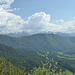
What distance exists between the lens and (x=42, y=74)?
12805mm

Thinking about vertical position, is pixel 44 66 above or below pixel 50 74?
above

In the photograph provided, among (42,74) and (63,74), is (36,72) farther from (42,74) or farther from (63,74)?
(63,74)

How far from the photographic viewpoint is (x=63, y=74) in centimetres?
1230

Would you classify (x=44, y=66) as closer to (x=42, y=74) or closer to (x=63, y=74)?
(x=42, y=74)

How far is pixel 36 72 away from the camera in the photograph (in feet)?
44.5

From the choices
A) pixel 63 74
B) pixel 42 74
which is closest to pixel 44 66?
pixel 42 74

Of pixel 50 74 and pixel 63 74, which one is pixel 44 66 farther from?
pixel 63 74

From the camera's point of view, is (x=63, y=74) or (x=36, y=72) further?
(x=36, y=72)

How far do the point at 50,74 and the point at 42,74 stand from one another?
3.43 ft

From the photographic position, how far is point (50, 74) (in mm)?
13211

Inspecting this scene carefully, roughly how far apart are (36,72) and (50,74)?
168 centimetres

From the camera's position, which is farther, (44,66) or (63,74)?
(44,66)

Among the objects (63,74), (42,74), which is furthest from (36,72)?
(63,74)

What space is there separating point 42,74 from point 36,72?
103 centimetres
